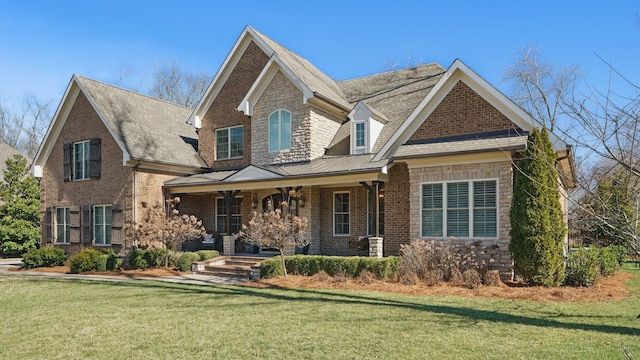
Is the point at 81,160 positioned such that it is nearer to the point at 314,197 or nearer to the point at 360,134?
the point at 314,197

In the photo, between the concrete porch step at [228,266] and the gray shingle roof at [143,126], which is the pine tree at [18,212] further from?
the concrete porch step at [228,266]

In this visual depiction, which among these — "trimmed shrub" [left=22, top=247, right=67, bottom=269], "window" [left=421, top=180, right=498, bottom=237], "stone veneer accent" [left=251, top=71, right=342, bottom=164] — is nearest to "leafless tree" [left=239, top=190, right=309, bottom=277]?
"window" [left=421, top=180, right=498, bottom=237]

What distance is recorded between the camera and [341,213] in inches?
717

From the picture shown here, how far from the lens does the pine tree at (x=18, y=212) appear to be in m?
25.2

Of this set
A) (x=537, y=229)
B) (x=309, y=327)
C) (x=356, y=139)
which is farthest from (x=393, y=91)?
(x=309, y=327)

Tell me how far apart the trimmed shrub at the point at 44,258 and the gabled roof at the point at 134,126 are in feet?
15.7

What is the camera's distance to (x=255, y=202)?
19.8m

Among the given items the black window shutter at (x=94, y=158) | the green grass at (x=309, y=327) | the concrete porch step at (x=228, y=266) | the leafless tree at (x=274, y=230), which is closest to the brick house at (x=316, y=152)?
the black window shutter at (x=94, y=158)

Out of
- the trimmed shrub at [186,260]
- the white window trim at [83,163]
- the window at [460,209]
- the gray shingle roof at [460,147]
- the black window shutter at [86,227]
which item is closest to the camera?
the gray shingle roof at [460,147]

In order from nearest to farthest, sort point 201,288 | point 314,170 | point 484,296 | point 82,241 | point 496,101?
point 484,296, point 201,288, point 496,101, point 314,170, point 82,241

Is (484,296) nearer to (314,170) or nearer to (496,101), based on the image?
(496,101)

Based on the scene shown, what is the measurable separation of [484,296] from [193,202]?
45.4ft

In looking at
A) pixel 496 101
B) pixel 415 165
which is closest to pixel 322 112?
pixel 415 165

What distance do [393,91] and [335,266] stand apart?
31.9 ft
